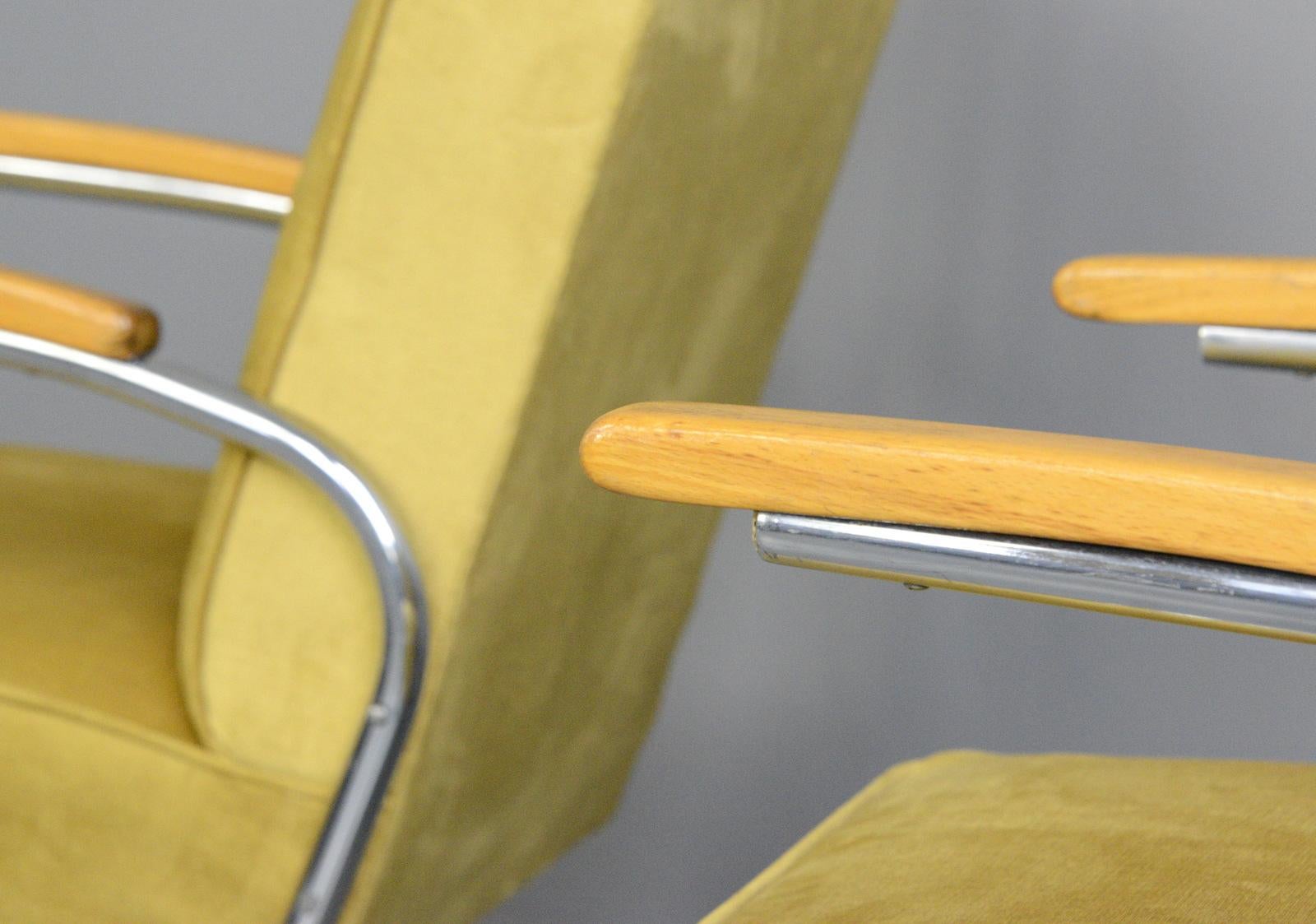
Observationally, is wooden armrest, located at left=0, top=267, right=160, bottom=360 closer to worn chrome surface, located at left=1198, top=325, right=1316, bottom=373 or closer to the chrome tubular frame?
the chrome tubular frame

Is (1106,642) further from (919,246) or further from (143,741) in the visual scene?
(143,741)

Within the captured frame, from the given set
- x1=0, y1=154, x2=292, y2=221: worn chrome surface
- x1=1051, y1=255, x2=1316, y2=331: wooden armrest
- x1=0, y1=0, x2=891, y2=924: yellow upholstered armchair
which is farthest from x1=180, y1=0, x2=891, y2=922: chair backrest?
x1=0, y1=154, x2=292, y2=221: worn chrome surface

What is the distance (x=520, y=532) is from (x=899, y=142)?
937mm

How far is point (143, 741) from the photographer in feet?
2.40

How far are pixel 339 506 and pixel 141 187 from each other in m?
0.48

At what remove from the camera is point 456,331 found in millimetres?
707

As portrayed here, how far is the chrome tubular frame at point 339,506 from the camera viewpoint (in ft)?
2.29

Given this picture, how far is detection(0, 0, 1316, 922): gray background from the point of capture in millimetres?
1445

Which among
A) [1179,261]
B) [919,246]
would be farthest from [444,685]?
[919,246]

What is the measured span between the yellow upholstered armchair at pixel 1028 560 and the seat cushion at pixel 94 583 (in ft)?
1.24

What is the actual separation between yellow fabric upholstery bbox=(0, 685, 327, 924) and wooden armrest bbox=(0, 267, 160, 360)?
7.3 inches

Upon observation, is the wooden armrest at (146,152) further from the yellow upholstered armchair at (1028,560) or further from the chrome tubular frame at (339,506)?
the yellow upholstered armchair at (1028,560)

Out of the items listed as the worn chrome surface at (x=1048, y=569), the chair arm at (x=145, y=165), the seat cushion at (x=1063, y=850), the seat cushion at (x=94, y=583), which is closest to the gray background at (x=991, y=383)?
the seat cushion at (x=94, y=583)

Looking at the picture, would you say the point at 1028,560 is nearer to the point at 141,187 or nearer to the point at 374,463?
the point at 374,463
